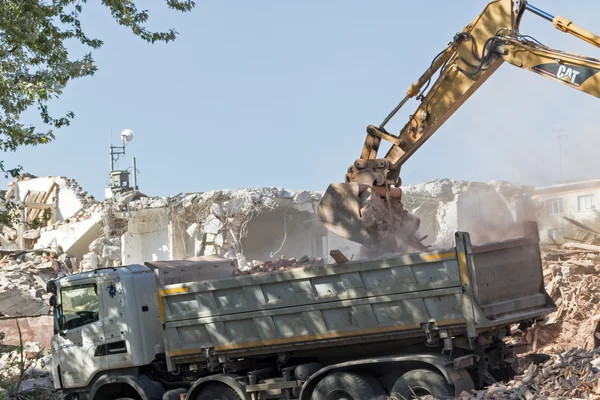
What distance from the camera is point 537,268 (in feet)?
36.5

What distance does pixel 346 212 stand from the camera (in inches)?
473

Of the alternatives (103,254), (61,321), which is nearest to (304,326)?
(61,321)

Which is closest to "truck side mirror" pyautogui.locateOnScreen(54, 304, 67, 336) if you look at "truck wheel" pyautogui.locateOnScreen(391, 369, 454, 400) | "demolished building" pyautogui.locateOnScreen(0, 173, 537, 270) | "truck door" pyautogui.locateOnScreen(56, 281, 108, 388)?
"truck door" pyautogui.locateOnScreen(56, 281, 108, 388)

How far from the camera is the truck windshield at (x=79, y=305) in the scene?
12.1 meters

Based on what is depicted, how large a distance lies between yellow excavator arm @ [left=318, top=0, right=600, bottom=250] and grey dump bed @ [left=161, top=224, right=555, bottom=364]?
5.73 feet

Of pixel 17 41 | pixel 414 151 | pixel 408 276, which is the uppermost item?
pixel 17 41

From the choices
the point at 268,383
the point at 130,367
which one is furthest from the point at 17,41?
the point at 268,383

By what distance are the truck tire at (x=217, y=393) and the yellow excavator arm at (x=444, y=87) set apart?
2619mm

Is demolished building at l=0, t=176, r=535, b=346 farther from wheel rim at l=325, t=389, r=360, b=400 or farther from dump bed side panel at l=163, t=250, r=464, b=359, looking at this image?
wheel rim at l=325, t=389, r=360, b=400

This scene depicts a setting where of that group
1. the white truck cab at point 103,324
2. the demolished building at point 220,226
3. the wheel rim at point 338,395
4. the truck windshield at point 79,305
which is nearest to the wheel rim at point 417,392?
the wheel rim at point 338,395

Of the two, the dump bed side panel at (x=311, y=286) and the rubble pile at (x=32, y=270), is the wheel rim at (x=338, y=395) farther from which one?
the rubble pile at (x=32, y=270)

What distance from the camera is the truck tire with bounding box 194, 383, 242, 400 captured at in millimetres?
11270

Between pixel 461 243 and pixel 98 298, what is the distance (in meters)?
5.36

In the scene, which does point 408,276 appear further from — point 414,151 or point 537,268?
point 414,151
